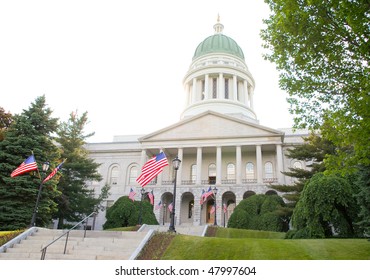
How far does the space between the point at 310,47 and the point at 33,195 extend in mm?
19117

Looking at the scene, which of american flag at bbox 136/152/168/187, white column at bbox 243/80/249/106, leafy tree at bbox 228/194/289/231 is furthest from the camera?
white column at bbox 243/80/249/106

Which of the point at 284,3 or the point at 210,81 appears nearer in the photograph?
the point at 284,3

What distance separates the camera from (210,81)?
54.8 meters

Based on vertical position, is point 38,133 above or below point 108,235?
above

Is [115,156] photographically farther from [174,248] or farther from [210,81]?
[174,248]

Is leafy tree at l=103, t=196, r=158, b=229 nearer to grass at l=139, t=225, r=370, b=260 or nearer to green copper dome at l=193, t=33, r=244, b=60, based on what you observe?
grass at l=139, t=225, r=370, b=260

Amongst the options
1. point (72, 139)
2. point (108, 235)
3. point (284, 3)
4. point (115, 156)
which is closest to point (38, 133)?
point (72, 139)

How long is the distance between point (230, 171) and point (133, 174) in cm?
1421

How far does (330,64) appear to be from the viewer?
11078 mm

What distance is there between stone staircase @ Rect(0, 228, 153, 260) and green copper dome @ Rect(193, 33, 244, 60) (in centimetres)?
4904

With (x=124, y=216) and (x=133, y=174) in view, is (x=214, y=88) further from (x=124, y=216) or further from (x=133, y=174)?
(x=124, y=216)

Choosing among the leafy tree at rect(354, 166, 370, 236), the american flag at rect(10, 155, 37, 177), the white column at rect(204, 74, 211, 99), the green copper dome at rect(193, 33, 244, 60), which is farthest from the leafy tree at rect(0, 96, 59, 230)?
the green copper dome at rect(193, 33, 244, 60)

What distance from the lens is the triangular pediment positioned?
3888 cm

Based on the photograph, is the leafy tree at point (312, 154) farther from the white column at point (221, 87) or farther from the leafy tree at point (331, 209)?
the white column at point (221, 87)
